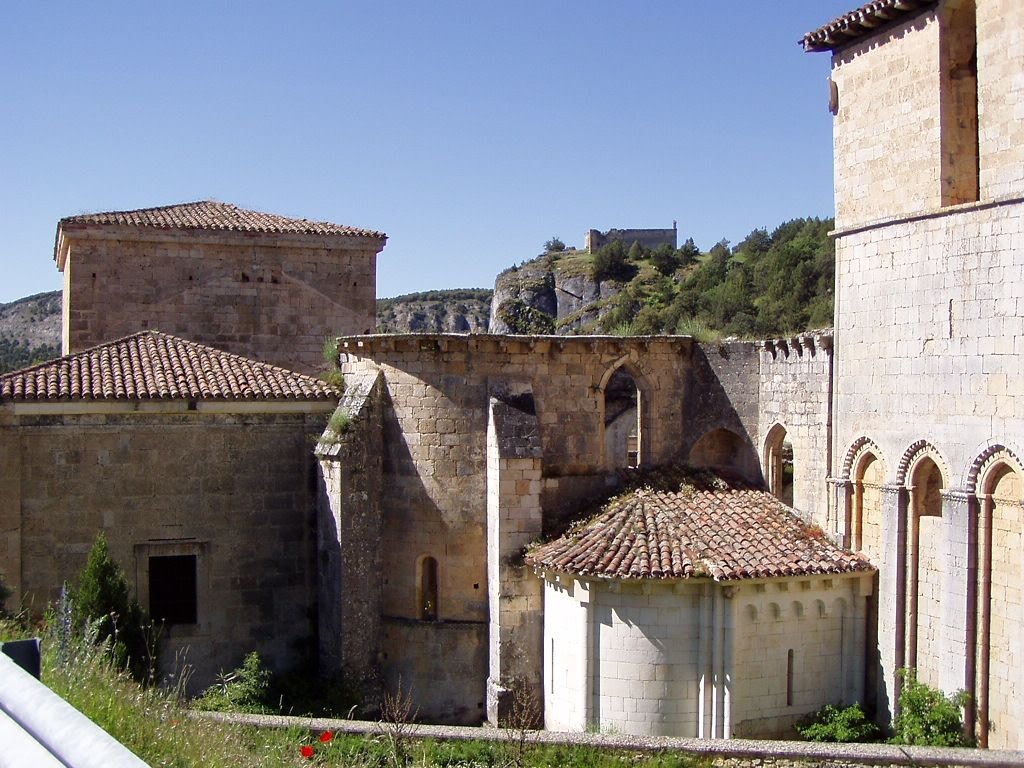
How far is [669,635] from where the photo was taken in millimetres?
13586

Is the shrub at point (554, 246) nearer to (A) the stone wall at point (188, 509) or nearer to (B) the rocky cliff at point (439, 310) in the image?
(B) the rocky cliff at point (439, 310)

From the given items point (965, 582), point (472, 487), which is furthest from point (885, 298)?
point (472, 487)

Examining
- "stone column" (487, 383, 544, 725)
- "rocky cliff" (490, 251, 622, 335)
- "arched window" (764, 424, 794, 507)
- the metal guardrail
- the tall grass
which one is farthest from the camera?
"rocky cliff" (490, 251, 622, 335)

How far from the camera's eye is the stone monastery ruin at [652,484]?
1205 cm

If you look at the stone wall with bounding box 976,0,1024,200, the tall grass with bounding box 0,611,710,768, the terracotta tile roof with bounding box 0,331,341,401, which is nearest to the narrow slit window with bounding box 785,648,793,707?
the tall grass with bounding box 0,611,710,768

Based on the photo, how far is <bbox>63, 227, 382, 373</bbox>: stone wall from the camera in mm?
20672

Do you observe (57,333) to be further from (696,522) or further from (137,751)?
(137,751)

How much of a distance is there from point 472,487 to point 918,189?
303 inches

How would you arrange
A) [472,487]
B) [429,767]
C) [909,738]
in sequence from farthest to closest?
[472,487]
[909,738]
[429,767]

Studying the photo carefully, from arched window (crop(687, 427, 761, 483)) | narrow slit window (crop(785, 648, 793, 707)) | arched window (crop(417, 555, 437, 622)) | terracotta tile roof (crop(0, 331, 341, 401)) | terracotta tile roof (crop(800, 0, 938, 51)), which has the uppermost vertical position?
terracotta tile roof (crop(800, 0, 938, 51))

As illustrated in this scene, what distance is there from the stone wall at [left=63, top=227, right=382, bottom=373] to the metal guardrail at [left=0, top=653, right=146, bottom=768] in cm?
1864

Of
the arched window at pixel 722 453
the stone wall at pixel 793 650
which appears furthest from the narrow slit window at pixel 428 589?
the stone wall at pixel 793 650

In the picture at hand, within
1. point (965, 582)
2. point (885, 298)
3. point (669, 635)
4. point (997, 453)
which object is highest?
point (885, 298)

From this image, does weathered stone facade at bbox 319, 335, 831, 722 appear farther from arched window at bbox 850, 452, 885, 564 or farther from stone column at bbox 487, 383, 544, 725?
arched window at bbox 850, 452, 885, 564
